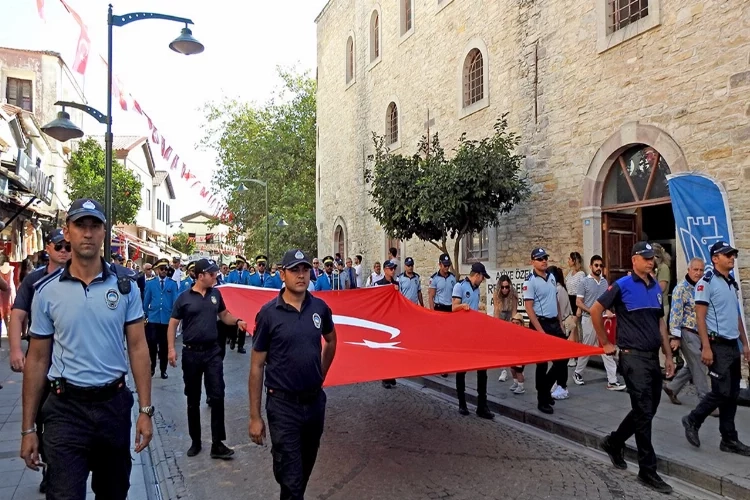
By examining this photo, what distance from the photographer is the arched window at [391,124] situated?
19281 mm

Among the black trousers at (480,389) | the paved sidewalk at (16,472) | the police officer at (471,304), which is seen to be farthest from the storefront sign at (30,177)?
the black trousers at (480,389)

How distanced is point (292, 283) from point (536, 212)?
9.34 metres

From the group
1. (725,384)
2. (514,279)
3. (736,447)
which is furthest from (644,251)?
(514,279)

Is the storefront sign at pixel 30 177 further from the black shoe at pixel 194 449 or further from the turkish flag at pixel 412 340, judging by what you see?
the black shoe at pixel 194 449

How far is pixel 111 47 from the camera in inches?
405

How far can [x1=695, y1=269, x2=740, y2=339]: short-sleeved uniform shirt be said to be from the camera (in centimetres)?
544

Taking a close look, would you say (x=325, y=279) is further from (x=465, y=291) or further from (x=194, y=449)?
(x=194, y=449)

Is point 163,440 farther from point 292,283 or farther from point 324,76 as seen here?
point 324,76

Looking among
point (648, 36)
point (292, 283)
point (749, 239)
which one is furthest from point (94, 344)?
point (648, 36)

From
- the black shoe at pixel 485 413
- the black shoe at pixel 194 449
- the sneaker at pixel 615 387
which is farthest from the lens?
the sneaker at pixel 615 387

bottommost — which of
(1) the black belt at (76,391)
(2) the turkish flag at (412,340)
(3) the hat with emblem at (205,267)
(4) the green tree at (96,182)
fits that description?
(2) the turkish flag at (412,340)

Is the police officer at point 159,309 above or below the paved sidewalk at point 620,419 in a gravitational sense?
above

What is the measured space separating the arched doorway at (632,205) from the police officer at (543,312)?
3764 millimetres

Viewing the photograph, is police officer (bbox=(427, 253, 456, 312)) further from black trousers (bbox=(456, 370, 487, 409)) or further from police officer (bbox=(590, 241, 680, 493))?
police officer (bbox=(590, 241, 680, 493))
